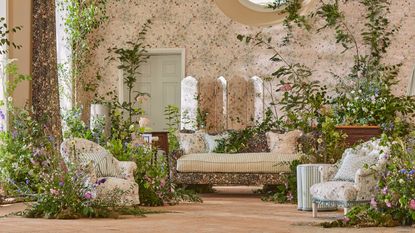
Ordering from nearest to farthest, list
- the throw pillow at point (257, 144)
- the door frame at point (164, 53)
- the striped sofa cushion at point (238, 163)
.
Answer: the striped sofa cushion at point (238, 163), the throw pillow at point (257, 144), the door frame at point (164, 53)

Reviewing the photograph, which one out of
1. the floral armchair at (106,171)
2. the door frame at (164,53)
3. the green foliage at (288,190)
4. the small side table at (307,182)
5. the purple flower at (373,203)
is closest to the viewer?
the purple flower at (373,203)

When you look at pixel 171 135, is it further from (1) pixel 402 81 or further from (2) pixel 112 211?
(2) pixel 112 211

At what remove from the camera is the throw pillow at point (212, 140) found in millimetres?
11945

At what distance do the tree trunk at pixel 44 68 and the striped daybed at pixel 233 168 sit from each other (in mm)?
1650

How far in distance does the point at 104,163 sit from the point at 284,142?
10.5 feet

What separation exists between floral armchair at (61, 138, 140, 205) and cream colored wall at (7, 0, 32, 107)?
209 cm

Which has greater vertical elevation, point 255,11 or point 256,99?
point 255,11

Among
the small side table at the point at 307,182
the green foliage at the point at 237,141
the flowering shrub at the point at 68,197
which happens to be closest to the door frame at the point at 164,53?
the green foliage at the point at 237,141

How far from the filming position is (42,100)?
36.2ft

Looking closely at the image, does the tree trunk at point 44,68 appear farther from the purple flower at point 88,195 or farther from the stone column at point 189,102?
the purple flower at point 88,195

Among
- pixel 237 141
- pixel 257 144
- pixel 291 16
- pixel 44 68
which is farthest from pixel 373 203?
pixel 291 16

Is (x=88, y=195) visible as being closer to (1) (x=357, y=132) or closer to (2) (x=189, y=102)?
(1) (x=357, y=132)

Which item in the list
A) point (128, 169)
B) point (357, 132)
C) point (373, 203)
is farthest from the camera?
point (357, 132)

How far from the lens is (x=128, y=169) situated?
9133mm
